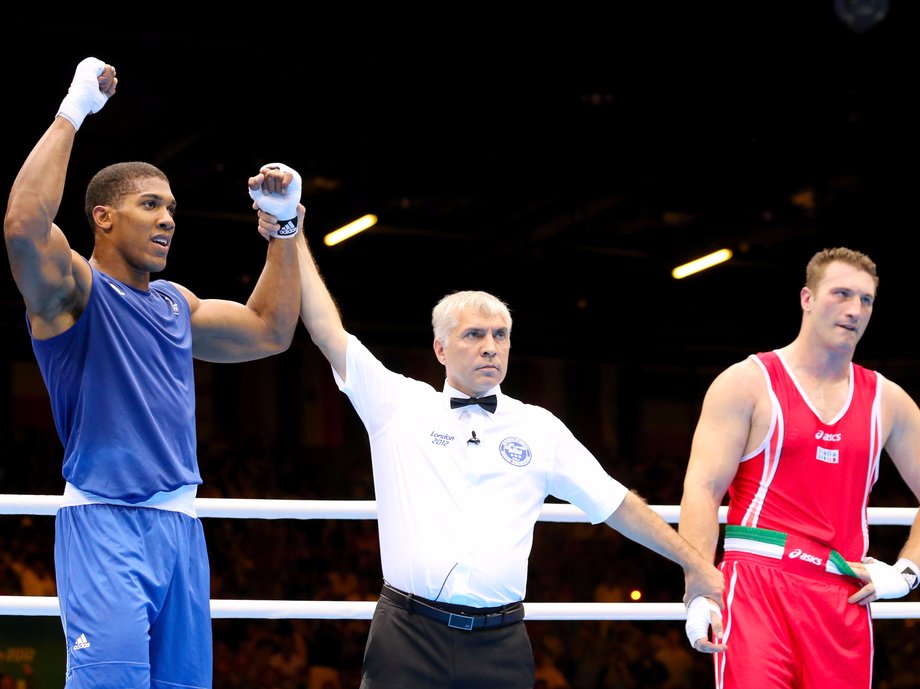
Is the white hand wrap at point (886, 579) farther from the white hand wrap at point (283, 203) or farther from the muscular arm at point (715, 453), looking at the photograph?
the white hand wrap at point (283, 203)

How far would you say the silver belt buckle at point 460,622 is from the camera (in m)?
2.99

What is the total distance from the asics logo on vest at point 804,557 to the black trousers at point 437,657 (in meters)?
0.81

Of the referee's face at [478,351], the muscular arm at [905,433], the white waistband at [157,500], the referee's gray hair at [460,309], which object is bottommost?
the white waistband at [157,500]

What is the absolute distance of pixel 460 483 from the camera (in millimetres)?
3113

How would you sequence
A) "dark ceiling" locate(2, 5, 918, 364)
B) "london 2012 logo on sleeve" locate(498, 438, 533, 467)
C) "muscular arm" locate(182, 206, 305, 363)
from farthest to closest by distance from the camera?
"dark ceiling" locate(2, 5, 918, 364) → "muscular arm" locate(182, 206, 305, 363) → "london 2012 logo on sleeve" locate(498, 438, 533, 467)

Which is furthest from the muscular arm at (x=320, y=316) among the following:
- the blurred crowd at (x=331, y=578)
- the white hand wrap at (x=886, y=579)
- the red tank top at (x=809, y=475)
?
the blurred crowd at (x=331, y=578)

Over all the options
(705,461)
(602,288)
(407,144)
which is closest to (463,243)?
(602,288)

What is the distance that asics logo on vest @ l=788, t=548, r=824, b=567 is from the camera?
3.34 metres

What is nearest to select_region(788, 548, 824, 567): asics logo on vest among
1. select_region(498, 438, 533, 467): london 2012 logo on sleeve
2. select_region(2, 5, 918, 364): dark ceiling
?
select_region(498, 438, 533, 467): london 2012 logo on sleeve

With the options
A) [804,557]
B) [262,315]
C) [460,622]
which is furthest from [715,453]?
[262,315]

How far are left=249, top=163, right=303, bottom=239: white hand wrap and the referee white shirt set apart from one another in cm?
34

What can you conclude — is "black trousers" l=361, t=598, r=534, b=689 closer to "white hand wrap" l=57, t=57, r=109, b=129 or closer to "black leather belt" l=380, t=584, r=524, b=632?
"black leather belt" l=380, t=584, r=524, b=632

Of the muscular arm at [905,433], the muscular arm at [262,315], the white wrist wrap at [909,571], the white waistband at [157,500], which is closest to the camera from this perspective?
the white waistband at [157,500]

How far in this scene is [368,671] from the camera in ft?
9.86
